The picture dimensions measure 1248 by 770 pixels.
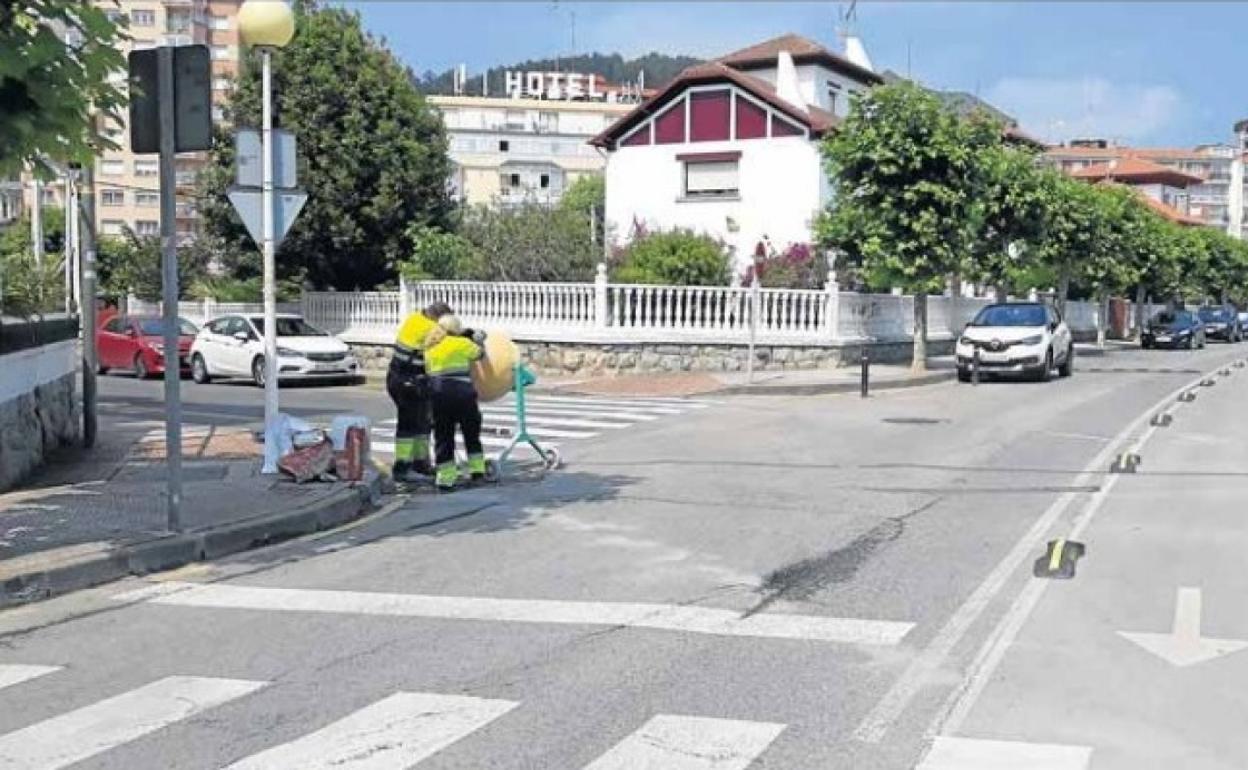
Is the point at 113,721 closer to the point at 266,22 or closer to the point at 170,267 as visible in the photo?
the point at 170,267

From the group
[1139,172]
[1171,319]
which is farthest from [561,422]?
[1139,172]

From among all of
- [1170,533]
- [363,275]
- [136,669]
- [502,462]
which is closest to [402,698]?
[136,669]

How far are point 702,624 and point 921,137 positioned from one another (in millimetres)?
23145

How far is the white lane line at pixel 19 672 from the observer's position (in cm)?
605

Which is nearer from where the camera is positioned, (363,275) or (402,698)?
(402,698)

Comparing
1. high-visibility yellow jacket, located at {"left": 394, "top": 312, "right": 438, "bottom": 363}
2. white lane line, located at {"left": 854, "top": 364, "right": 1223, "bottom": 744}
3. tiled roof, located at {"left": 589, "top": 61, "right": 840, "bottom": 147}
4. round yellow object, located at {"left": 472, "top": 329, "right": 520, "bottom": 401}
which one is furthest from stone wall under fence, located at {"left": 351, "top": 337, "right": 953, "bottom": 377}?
white lane line, located at {"left": 854, "top": 364, "right": 1223, "bottom": 744}

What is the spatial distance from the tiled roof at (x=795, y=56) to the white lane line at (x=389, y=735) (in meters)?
42.3

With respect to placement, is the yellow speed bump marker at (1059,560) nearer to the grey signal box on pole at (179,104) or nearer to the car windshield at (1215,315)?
the grey signal box on pole at (179,104)

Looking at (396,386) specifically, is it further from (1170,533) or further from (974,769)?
(974,769)

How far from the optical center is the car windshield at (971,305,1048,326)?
28.9 metres

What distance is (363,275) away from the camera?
3275 cm

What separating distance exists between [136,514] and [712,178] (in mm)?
35558

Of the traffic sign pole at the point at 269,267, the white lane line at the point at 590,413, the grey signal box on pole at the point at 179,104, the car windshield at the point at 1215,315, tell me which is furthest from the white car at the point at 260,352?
the car windshield at the point at 1215,315

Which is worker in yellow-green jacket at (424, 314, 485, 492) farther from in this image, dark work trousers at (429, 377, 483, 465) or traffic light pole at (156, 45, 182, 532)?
traffic light pole at (156, 45, 182, 532)
